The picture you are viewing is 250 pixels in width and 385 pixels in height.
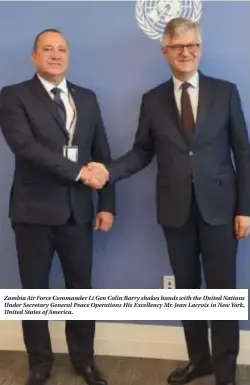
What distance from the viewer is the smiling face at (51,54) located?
2.19 meters

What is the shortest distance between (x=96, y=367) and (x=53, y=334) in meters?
0.40

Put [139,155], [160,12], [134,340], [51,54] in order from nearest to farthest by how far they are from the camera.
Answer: [51,54] → [139,155] → [160,12] → [134,340]

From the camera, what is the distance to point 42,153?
6.91 ft

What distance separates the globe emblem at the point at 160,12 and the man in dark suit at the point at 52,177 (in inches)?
15.9

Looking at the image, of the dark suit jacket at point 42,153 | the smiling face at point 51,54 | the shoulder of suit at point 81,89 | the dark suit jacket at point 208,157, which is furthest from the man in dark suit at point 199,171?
the smiling face at point 51,54

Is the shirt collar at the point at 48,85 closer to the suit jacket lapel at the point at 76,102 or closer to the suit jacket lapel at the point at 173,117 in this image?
the suit jacket lapel at the point at 76,102

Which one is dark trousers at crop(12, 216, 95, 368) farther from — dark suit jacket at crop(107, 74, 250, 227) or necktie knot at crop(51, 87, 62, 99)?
necktie knot at crop(51, 87, 62, 99)

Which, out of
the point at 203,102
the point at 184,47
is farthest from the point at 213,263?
the point at 184,47

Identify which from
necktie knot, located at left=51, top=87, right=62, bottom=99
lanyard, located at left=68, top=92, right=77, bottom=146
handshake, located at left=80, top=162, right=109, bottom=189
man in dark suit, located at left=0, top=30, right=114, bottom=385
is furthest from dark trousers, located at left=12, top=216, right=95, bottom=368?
necktie knot, located at left=51, top=87, right=62, bottom=99

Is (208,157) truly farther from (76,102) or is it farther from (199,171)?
(76,102)

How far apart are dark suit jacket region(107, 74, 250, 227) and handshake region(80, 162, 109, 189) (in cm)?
23

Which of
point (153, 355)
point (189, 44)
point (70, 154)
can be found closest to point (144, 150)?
point (70, 154)

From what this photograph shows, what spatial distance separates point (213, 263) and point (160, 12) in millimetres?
1115

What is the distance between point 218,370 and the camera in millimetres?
2191
